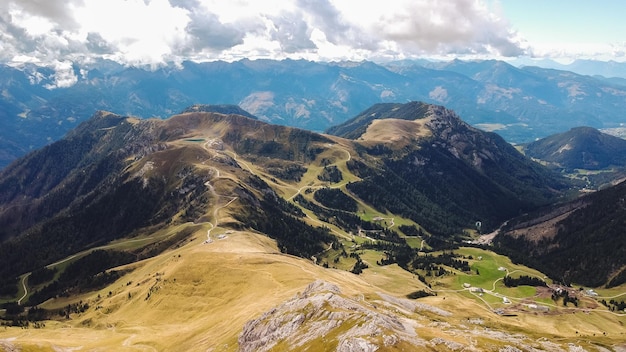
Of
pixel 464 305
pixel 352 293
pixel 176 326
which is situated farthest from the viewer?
pixel 464 305

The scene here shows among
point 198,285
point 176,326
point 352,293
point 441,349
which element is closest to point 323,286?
point 352,293

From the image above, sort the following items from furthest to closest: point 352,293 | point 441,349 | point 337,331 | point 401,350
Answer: point 352,293 < point 337,331 < point 441,349 < point 401,350

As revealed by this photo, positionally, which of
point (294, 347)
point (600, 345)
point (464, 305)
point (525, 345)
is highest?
point (294, 347)

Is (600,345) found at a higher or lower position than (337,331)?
lower

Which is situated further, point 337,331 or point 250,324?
point 250,324

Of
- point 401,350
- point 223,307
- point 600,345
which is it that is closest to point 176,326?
point 223,307

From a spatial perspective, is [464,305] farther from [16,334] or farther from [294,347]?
[16,334]
